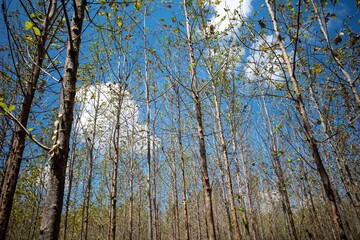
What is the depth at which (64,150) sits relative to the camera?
1562 mm

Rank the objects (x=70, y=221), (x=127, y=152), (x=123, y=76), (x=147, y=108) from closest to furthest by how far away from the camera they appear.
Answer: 1. (x=123, y=76)
2. (x=147, y=108)
3. (x=127, y=152)
4. (x=70, y=221)

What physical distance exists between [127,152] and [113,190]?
6756 mm

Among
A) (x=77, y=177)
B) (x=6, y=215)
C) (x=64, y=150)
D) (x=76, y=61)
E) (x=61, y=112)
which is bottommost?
(x=6, y=215)

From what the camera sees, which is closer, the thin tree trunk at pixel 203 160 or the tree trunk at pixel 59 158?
the tree trunk at pixel 59 158

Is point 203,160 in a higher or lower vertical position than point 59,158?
higher

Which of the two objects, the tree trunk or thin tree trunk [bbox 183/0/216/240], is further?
thin tree trunk [bbox 183/0/216/240]

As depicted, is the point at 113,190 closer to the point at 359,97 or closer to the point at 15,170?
the point at 15,170

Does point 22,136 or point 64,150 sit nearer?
point 64,150

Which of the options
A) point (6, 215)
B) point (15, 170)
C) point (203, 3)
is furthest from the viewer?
point (203, 3)

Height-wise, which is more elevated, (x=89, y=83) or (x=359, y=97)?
(x=89, y=83)

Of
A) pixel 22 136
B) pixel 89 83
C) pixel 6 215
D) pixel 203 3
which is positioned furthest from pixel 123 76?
pixel 6 215

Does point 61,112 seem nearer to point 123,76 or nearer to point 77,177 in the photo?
point 123,76

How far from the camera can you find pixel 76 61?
6.23 feet

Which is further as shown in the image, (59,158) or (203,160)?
(203,160)
